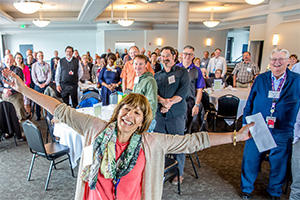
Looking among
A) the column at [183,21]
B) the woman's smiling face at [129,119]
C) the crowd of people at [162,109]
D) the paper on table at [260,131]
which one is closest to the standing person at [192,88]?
the crowd of people at [162,109]

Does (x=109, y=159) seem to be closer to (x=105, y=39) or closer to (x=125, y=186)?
(x=125, y=186)

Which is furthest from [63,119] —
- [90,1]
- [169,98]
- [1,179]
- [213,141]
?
[90,1]

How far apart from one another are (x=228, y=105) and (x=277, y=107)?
223 cm

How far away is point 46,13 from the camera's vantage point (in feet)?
37.7

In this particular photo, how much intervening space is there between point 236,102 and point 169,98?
233 centimetres

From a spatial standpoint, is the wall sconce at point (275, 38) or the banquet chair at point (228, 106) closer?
the banquet chair at point (228, 106)

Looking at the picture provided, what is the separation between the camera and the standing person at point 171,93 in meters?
2.85

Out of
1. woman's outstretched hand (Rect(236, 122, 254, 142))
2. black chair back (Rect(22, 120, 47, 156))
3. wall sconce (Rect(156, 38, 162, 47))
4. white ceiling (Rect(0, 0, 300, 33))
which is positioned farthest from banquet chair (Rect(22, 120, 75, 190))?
wall sconce (Rect(156, 38, 162, 47))

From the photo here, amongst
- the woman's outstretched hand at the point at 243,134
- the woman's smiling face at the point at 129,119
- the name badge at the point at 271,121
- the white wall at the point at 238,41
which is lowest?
the name badge at the point at 271,121

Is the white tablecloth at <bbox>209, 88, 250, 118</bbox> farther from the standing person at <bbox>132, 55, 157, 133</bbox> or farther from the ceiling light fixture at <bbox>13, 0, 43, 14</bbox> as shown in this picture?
the ceiling light fixture at <bbox>13, 0, 43, 14</bbox>

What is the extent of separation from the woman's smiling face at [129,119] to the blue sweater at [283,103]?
5.58ft

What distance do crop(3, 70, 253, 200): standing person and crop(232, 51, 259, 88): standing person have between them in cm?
518

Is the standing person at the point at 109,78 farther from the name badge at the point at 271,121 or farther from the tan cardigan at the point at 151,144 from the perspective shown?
the tan cardigan at the point at 151,144

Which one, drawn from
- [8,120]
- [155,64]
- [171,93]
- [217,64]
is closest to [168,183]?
[171,93]
